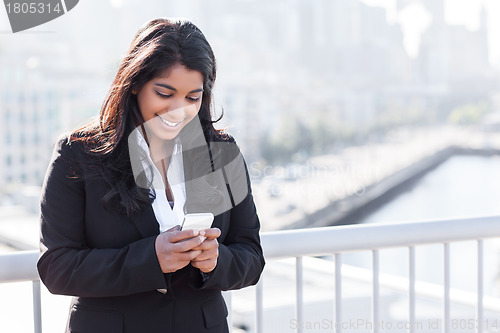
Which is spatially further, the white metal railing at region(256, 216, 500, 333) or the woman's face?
the white metal railing at region(256, 216, 500, 333)

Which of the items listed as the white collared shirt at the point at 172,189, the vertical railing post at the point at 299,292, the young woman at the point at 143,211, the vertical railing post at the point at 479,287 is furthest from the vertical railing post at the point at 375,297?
the white collared shirt at the point at 172,189

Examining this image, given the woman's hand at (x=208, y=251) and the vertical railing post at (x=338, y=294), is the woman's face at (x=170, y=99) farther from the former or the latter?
the vertical railing post at (x=338, y=294)

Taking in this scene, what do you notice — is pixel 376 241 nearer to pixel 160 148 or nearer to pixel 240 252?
pixel 240 252

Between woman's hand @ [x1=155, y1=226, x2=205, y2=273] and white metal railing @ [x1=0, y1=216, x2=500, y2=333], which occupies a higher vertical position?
woman's hand @ [x1=155, y1=226, x2=205, y2=273]

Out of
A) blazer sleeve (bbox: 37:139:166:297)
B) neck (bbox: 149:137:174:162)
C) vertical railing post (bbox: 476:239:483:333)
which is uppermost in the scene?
neck (bbox: 149:137:174:162)

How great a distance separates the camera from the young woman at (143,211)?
0.76 meters

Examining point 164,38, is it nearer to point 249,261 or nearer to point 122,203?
point 122,203

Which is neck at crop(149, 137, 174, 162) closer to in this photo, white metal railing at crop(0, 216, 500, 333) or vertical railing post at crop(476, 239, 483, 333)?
white metal railing at crop(0, 216, 500, 333)

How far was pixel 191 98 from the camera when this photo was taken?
0.84m

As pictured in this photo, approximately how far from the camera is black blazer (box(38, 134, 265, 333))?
757 mm

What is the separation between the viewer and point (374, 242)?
1.16 meters

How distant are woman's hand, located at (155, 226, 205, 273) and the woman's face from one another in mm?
181

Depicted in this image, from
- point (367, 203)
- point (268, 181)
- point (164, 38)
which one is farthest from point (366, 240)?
point (268, 181)

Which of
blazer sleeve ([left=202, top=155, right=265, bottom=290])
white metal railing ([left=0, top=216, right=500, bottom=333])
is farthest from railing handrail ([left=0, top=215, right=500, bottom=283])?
blazer sleeve ([left=202, top=155, right=265, bottom=290])
